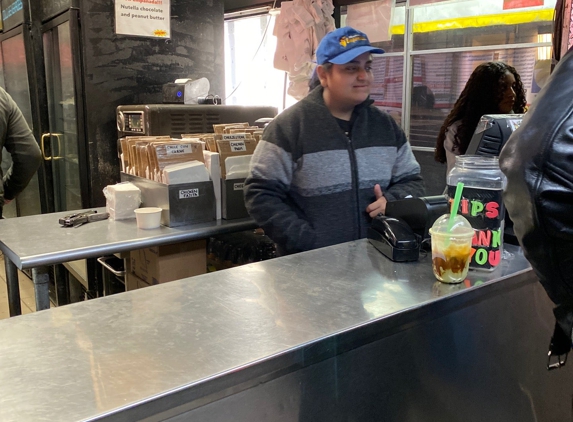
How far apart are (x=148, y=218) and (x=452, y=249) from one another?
1.53 metres

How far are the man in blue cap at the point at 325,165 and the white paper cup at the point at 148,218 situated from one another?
62cm

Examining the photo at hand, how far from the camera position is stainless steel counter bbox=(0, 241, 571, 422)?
82 cm

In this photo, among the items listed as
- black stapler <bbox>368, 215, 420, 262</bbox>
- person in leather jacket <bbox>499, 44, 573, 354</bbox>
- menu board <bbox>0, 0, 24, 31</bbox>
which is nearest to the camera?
person in leather jacket <bbox>499, 44, 573, 354</bbox>

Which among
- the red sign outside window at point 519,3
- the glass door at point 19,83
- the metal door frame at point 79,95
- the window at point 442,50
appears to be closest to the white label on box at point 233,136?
the metal door frame at point 79,95

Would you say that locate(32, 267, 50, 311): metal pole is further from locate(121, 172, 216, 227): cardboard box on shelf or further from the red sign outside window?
the red sign outside window

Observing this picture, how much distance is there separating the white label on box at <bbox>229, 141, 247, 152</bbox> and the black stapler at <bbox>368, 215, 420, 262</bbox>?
1.30m

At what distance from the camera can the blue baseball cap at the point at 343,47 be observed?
1908 millimetres

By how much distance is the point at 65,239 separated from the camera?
7.32 ft

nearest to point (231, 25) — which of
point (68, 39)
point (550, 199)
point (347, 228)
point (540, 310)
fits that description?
point (68, 39)

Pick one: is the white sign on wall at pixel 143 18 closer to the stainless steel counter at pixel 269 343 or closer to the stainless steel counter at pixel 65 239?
the stainless steel counter at pixel 65 239

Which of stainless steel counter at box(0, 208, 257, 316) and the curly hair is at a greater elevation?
the curly hair

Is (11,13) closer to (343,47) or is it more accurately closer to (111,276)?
(111,276)

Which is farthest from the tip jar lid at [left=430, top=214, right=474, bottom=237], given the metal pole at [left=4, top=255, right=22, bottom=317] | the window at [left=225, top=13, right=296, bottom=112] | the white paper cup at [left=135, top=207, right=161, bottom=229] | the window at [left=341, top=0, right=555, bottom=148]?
the window at [left=225, top=13, right=296, bottom=112]

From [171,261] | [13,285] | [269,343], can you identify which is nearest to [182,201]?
[171,261]
